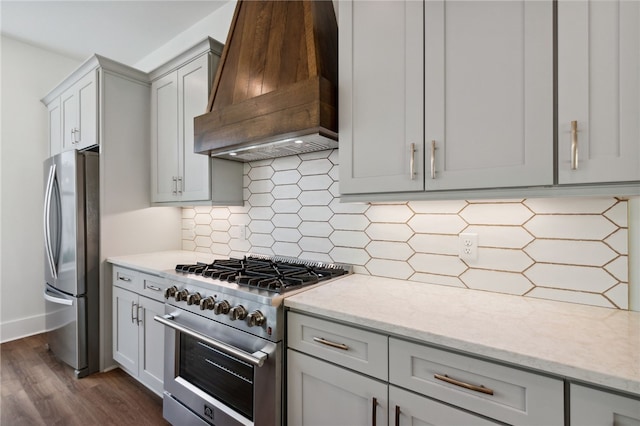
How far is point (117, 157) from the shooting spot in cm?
249

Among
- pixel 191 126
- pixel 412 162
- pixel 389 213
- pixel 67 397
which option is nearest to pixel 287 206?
pixel 389 213

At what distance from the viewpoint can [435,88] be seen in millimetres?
1231

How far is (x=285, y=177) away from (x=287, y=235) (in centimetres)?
40

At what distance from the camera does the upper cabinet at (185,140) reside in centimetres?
220

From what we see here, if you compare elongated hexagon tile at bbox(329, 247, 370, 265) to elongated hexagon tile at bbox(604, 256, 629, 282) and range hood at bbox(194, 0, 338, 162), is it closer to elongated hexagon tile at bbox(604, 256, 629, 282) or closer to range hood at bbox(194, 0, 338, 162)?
range hood at bbox(194, 0, 338, 162)

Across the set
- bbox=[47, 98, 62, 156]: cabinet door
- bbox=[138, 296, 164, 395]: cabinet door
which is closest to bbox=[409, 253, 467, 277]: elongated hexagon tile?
bbox=[138, 296, 164, 395]: cabinet door

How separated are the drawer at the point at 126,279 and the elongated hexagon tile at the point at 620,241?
2.57 meters

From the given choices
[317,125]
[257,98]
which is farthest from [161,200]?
[317,125]

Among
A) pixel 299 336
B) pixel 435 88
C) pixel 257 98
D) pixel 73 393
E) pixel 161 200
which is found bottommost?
pixel 73 393

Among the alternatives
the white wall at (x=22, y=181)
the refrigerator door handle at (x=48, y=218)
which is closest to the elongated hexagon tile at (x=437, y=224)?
the refrigerator door handle at (x=48, y=218)

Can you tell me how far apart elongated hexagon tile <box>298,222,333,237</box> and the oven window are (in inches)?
33.9

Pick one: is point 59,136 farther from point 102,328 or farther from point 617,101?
point 617,101

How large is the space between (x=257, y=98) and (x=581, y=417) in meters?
1.73

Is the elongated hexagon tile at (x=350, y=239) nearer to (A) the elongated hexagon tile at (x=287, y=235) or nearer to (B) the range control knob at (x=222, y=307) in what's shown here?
(A) the elongated hexagon tile at (x=287, y=235)
